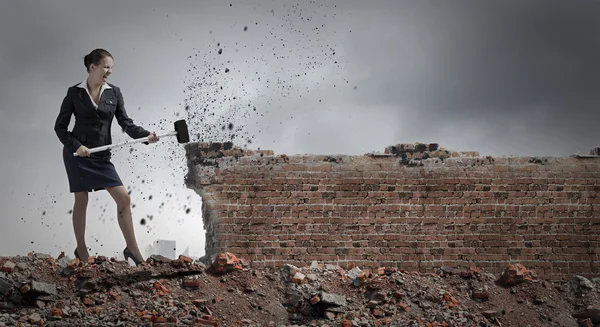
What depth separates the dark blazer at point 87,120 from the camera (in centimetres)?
755

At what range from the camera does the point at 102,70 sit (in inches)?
297

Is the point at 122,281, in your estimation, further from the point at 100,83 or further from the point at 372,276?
the point at 372,276

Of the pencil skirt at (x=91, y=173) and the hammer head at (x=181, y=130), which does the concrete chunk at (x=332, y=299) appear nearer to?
the hammer head at (x=181, y=130)

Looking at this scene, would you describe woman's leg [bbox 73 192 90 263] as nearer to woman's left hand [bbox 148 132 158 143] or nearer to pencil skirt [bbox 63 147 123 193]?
pencil skirt [bbox 63 147 123 193]

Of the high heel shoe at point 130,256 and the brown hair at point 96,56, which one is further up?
the brown hair at point 96,56

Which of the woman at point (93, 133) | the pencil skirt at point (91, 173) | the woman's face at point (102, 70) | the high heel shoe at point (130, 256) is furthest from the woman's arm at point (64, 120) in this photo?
the high heel shoe at point (130, 256)

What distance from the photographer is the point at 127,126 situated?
7.76 meters

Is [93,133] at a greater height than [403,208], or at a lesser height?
greater

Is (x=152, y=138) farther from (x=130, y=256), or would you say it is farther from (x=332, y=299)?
(x=332, y=299)

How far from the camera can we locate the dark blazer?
7555mm

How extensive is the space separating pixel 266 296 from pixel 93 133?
117 inches

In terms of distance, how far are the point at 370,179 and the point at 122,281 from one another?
12.4ft

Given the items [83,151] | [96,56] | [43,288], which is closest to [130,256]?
[43,288]

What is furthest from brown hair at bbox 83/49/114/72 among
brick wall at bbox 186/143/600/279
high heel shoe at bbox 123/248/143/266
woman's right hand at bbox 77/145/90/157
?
brick wall at bbox 186/143/600/279
